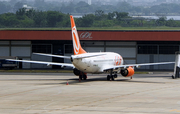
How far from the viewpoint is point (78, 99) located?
27.6m

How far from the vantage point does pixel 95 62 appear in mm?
43125

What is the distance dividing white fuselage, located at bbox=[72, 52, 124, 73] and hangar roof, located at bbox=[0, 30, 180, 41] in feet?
53.1

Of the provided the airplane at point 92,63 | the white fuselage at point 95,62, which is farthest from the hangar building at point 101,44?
the airplane at point 92,63

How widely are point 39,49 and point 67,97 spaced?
44610mm

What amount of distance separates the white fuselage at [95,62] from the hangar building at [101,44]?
16764 mm

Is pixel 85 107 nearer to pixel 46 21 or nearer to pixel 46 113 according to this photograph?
pixel 46 113

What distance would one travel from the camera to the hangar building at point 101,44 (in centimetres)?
6688

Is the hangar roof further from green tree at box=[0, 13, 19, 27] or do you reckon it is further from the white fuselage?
green tree at box=[0, 13, 19, 27]

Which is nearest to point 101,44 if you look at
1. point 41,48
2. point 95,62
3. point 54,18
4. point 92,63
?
point 41,48

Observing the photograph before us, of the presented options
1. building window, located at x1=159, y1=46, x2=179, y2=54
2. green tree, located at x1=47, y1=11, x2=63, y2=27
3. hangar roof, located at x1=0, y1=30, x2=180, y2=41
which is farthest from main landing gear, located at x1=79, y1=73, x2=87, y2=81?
green tree, located at x1=47, y1=11, x2=63, y2=27

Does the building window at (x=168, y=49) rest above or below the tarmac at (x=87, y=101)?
above

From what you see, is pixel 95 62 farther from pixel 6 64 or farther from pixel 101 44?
pixel 6 64

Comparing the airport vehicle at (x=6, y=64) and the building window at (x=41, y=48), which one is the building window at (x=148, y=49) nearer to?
the building window at (x=41, y=48)

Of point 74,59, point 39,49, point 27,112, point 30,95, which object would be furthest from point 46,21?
point 27,112
